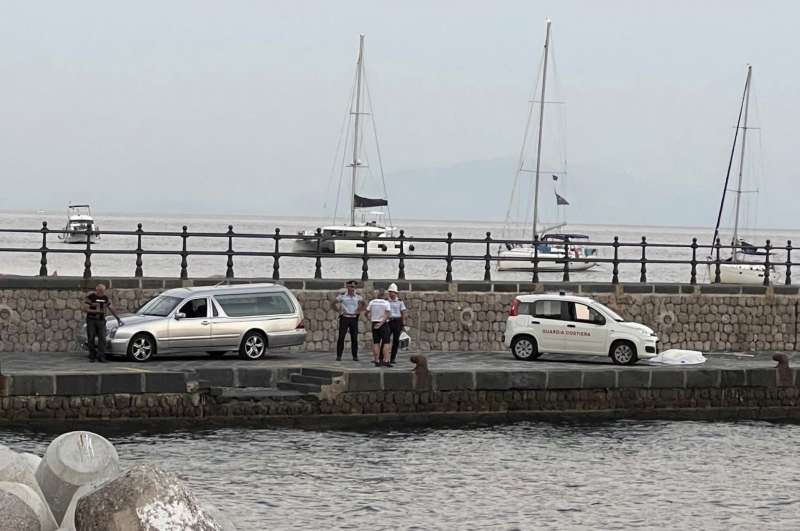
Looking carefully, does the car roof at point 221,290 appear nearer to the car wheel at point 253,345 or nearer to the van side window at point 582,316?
the car wheel at point 253,345

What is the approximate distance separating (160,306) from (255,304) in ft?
5.59

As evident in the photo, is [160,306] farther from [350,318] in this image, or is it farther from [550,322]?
[550,322]

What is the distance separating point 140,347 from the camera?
2875cm

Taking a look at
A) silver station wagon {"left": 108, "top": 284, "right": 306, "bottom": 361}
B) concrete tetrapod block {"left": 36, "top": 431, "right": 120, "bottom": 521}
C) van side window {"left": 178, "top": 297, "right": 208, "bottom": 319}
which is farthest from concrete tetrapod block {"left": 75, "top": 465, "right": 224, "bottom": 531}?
van side window {"left": 178, "top": 297, "right": 208, "bottom": 319}

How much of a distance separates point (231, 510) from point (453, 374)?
8242 millimetres

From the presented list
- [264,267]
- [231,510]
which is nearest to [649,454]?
[231,510]

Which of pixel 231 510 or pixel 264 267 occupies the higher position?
pixel 264 267

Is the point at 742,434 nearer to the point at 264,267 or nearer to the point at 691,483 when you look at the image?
the point at 691,483

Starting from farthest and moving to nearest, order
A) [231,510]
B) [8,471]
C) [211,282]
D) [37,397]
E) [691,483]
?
[211,282] → [37,397] → [691,483] → [231,510] → [8,471]

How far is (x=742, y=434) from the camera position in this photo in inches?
1093

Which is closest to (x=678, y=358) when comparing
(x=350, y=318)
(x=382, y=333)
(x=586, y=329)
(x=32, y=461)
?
(x=586, y=329)

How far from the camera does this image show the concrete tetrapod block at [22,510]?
13.2 meters

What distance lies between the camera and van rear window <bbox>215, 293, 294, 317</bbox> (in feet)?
96.1

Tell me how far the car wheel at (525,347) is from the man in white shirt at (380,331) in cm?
314
